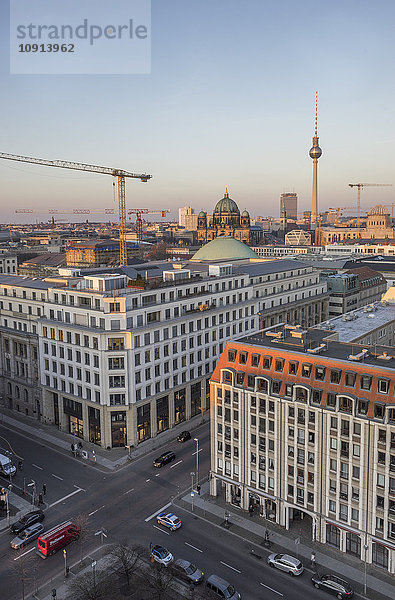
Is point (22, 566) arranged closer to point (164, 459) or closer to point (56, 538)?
point (56, 538)

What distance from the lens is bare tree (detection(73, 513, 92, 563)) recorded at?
2368 inches

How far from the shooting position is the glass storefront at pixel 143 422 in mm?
86438

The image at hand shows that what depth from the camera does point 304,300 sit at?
5394 inches

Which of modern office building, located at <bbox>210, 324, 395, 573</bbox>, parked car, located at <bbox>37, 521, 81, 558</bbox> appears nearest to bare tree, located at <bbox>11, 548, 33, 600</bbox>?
parked car, located at <bbox>37, 521, 81, 558</bbox>

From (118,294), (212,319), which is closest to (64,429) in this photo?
(118,294)

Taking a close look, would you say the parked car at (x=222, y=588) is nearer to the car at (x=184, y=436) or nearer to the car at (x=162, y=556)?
the car at (x=162, y=556)

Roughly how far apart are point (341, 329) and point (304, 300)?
5867 cm

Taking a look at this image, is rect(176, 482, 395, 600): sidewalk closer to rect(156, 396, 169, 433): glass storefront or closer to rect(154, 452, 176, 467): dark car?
rect(154, 452, 176, 467): dark car

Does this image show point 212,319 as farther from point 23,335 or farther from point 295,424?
point 295,424

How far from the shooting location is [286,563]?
55125mm

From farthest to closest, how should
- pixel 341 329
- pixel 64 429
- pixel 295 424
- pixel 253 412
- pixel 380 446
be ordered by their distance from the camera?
pixel 64 429 → pixel 341 329 → pixel 253 412 → pixel 295 424 → pixel 380 446

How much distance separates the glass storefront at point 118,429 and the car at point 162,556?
2975 centimetres

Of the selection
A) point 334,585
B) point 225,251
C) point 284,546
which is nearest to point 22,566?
point 284,546

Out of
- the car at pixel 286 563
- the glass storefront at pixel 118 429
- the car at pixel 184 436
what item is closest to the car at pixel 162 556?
the car at pixel 286 563
